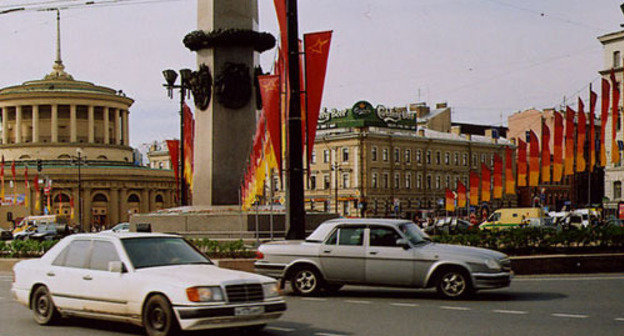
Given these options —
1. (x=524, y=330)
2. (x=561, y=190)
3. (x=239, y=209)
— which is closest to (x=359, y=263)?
(x=524, y=330)

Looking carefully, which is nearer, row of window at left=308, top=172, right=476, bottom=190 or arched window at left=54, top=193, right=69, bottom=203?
row of window at left=308, top=172, right=476, bottom=190

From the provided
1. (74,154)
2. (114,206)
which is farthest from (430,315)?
(74,154)

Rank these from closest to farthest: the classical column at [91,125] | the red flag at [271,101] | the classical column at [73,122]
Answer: the red flag at [271,101], the classical column at [73,122], the classical column at [91,125]

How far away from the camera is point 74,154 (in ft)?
365

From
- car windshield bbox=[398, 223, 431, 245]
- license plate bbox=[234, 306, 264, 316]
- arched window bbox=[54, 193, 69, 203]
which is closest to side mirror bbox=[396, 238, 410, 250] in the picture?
car windshield bbox=[398, 223, 431, 245]

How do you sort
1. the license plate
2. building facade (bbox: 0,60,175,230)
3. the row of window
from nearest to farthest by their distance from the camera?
the license plate
the row of window
building facade (bbox: 0,60,175,230)

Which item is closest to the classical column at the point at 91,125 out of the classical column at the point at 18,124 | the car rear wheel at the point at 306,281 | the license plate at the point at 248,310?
the classical column at the point at 18,124

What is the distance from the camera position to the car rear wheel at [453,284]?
51.3 feet

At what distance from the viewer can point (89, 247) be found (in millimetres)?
12672

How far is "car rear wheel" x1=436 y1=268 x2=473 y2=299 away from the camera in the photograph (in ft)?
51.3

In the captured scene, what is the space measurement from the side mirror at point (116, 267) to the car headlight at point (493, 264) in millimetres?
6979

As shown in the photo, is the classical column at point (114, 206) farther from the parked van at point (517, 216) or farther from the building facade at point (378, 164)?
the parked van at point (517, 216)

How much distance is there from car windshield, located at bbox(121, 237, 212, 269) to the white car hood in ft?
0.75

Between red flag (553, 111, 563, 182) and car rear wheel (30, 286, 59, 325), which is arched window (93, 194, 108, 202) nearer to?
red flag (553, 111, 563, 182)
